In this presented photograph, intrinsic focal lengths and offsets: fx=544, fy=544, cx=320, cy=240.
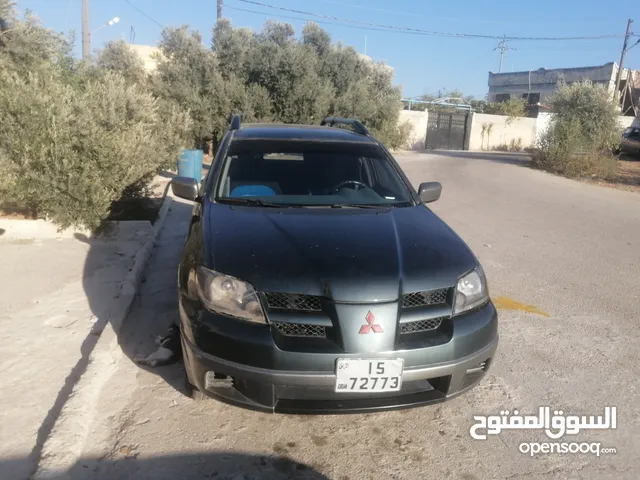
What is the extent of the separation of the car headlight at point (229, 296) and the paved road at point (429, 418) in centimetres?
74

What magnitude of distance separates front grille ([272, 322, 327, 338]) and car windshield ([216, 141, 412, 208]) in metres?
1.31

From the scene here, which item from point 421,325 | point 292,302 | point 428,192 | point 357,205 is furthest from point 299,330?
point 428,192

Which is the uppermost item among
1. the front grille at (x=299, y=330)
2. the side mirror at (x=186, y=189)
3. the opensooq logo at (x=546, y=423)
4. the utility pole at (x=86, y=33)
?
the utility pole at (x=86, y=33)

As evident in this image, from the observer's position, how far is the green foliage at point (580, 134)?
19.2 metres

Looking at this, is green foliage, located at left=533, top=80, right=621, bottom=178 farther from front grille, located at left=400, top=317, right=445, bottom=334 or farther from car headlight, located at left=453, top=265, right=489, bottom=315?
front grille, located at left=400, top=317, right=445, bottom=334

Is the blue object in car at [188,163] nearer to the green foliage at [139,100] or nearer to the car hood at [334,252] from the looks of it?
the green foliage at [139,100]

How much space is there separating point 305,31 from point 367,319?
2109 cm

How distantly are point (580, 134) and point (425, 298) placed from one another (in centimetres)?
2030

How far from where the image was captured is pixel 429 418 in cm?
325

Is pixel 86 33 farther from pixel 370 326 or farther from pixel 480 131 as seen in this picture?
pixel 480 131

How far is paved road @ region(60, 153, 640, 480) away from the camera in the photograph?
2.77 m

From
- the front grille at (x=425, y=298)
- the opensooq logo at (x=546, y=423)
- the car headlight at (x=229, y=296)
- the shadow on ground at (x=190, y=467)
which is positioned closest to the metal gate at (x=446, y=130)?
the opensooq logo at (x=546, y=423)

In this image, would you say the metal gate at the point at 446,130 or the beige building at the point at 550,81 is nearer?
the metal gate at the point at 446,130

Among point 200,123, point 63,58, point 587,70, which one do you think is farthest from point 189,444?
point 587,70
